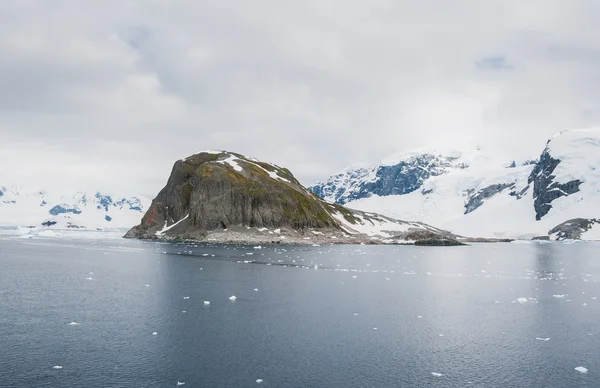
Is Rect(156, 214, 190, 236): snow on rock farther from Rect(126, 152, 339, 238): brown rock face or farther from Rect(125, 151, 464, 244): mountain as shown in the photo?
Rect(125, 151, 464, 244): mountain

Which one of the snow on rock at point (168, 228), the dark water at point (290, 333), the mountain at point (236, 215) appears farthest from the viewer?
the snow on rock at point (168, 228)

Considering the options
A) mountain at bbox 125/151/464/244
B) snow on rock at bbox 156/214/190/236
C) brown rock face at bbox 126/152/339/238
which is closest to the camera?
mountain at bbox 125/151/464/244

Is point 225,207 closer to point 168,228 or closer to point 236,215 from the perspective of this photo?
point 236,215

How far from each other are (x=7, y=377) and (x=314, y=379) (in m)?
15.1

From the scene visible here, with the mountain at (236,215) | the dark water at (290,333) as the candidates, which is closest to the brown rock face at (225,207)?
the mountain at (236,215)

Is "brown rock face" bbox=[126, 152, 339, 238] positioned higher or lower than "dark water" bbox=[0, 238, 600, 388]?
higher

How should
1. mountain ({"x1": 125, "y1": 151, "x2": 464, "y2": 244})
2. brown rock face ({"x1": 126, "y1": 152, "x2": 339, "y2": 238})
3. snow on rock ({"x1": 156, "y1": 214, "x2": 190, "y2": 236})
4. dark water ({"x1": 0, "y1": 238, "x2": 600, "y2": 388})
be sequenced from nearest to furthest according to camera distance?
dark water ({"x1": 0, "y1": 238, "x2": 600, "y2": 388}) → mountain ({"x1": 125, "y1": 151, "x2": 464, "y2": 244}) → brown rock face ({"x1": 126, "y1": 152, "x2": 339, "y2": 238}) → snow on rock ({"x1": 156, "y1": 214, "x2": 190, "y2": 236})

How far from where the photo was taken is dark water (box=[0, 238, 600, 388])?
23.6 metres

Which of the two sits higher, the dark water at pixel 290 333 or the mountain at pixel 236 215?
the mountain at pixel 236 215

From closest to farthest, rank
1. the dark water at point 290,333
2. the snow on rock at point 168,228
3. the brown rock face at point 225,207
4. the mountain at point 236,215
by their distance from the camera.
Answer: the dark water at point 290,333
the mountain at point 236,215
the brown rock face at point 225,207
the snow on rock at point 168,228

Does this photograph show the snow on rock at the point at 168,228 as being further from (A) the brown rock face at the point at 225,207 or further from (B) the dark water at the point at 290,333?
(B) the dark water at the point at 290,333

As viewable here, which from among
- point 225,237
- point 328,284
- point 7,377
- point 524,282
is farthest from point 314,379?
point 225,237

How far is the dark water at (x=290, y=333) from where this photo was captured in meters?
23.6

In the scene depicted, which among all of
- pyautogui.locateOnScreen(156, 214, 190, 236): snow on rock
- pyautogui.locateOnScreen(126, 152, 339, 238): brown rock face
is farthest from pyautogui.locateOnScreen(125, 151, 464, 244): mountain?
pyautogui.locateOnScreen(156, 214, 190, 236): snow on rock
